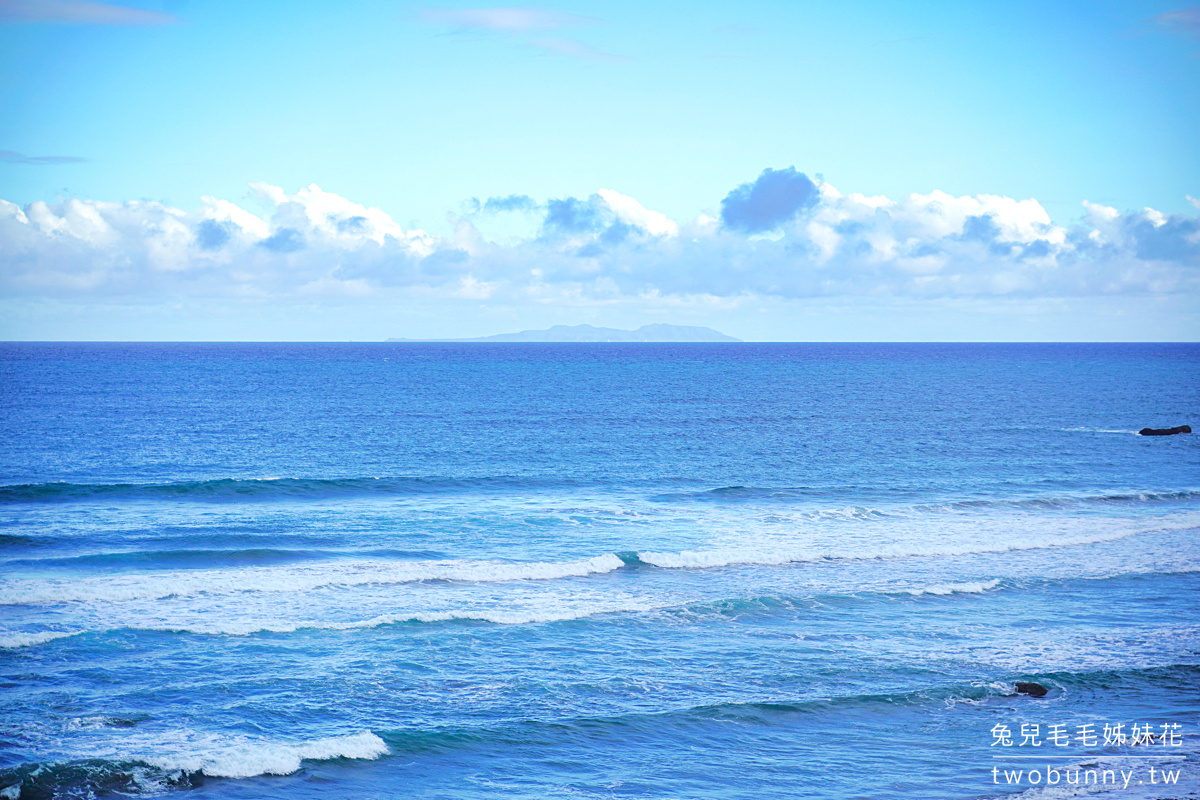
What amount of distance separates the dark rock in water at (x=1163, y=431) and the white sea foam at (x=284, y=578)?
51.7m

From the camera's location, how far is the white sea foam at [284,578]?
24.7 metres

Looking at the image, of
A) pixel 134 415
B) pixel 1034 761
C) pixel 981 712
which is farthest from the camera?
pixel 134 415

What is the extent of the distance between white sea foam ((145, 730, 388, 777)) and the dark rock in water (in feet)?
210

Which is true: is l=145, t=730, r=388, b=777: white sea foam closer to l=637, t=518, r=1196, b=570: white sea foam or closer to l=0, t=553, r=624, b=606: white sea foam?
l=0, t=553, r=624, b=606: white sea foam

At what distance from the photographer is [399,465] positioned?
48.7 metres

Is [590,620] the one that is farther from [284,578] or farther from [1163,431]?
[1163,431]

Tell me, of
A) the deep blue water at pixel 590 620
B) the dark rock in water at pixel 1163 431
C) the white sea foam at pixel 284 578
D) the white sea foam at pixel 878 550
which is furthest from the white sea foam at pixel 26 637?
the dark rock in water at pixel 1163 431

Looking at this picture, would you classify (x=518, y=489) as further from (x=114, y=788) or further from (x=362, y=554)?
(x=114, y=788)

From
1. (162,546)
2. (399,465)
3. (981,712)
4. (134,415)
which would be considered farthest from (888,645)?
(134,415)

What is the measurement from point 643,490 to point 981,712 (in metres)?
25.6

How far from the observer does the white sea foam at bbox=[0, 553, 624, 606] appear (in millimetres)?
24703

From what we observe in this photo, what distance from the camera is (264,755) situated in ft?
50.8

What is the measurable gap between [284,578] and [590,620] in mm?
10380

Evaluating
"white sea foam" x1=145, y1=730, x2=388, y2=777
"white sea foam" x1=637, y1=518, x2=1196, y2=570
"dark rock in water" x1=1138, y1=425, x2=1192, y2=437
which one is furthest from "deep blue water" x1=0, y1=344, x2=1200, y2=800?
"dark rock in water" x1=1138, y1=425, x2=1192, y2=437
